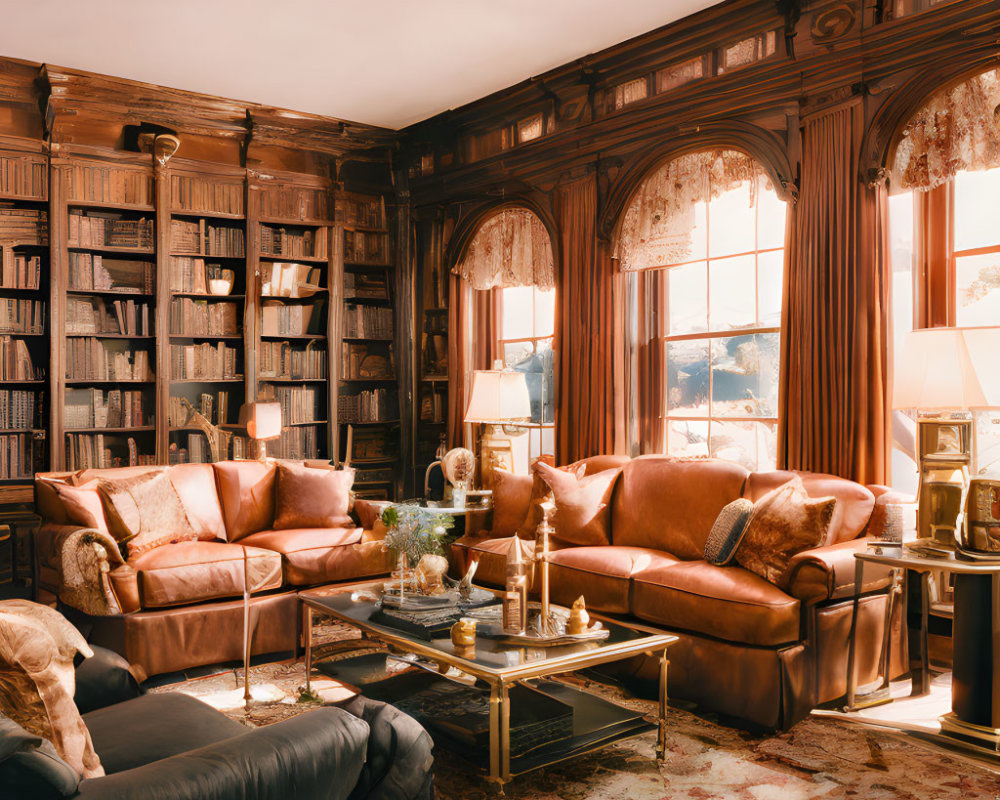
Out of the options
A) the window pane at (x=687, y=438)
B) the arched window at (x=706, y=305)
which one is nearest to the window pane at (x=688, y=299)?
the arched window at (x=706, y=305)

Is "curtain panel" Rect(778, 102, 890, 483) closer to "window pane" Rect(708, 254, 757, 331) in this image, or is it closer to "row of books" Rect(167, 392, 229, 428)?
"window pane" Rect(708, 254, 757, 331)

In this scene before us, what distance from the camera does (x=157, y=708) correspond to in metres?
2.35

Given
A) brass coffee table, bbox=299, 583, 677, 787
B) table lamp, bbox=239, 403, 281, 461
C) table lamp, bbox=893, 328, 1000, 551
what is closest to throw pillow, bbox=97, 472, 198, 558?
table lamp, bbox=239, 403, 281, 461

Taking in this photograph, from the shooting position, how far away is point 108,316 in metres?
5.99

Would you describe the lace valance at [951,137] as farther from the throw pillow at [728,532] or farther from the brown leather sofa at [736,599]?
the throw pillow at [728,532]

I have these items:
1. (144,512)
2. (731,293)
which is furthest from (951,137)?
(144,512)

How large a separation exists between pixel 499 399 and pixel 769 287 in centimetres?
168

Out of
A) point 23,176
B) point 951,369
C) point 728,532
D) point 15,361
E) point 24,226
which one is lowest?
point 728,532

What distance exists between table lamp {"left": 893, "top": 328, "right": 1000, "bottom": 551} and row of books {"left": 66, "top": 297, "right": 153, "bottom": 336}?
4.93 meters

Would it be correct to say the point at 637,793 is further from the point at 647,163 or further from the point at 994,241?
the point at 647,163

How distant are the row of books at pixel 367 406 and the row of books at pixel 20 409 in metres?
2.12

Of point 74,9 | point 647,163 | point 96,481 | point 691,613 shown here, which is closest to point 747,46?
point 647,163

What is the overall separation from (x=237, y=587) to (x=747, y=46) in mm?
3909

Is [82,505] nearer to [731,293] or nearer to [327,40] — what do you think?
[327,40]
